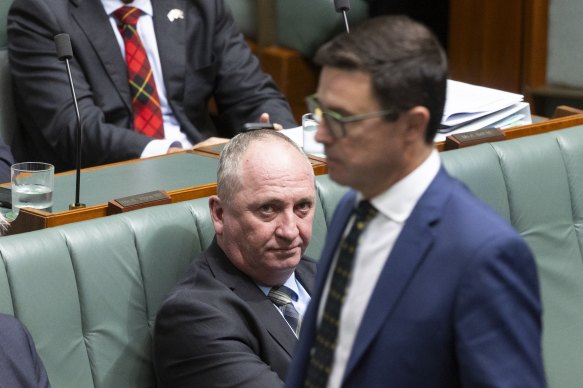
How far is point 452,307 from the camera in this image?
944 mm

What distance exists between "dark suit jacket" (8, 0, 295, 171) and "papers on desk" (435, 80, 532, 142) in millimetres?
651

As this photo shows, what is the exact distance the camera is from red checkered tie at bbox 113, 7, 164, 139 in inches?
105

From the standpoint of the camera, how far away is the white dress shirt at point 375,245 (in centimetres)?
99

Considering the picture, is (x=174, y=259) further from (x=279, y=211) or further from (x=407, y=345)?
(x=407, y=345)

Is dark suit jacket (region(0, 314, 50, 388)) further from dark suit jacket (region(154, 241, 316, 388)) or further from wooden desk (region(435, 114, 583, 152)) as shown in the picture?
wooden desk (region(435, 114, 583, 152))

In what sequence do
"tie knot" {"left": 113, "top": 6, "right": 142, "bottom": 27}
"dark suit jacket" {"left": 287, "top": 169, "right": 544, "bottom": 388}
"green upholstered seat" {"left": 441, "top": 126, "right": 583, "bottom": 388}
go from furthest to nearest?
1. "tie knot" {"left": 113, "top": 6, "right": 142, "bottom": 27}
2. "green upholstered seat" {"left": 441, "top": 126, "right": 583, "bottom": 388}
3. "dark suit jacket" {"left": 287, "top": 169, "right": 544, "bottom": 388}

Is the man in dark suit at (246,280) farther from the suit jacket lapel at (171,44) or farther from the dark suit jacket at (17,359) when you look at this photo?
the suit jacket lapel at (171,44)

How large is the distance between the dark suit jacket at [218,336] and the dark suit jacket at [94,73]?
957mm

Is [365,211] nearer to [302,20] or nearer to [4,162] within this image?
[4,162]

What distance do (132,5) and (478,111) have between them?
3.06 ft

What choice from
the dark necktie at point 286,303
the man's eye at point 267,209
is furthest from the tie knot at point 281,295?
the man's eye at point 267,209

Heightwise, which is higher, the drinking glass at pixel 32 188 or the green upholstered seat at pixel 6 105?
the drinking glass at pixel 32 188

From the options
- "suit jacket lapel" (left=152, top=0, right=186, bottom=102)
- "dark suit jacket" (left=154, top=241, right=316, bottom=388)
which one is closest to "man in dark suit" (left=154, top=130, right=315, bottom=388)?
"dark suit jacket" (left=154, top=241, right=316, bottom=388)

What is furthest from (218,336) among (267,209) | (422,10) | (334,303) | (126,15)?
(422,10)
